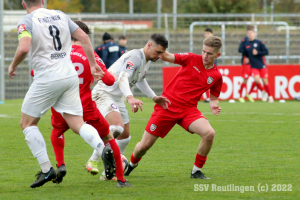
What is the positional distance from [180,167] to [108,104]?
3.93 ft

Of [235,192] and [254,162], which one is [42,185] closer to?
[235,192]

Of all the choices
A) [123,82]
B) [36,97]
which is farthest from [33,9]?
[123,82]

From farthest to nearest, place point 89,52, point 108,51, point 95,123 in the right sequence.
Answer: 1. point 108,51
2. point 95,123
3. point 89,52

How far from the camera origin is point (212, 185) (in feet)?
16.0

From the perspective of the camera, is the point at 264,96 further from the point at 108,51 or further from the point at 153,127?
the point at 153,127

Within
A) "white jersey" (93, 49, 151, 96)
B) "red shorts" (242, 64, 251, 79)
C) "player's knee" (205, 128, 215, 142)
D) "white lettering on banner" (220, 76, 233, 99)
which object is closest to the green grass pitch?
"player's knee" (205, 128, 215, 142)

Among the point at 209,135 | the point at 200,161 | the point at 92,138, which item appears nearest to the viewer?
the point at 92,138

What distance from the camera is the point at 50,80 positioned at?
4527mm

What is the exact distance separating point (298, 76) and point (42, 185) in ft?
42.1

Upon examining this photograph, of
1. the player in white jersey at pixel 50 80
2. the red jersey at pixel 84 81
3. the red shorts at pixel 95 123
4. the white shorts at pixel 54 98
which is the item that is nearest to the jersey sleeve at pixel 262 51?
the red jersey at pixel 84 81

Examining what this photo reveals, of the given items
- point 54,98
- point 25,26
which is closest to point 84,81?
point 54,98

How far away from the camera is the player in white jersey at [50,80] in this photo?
176 inches

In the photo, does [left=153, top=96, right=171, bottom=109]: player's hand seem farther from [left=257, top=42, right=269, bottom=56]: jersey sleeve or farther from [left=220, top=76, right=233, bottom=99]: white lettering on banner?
[left=220, top=76, right=233, bottom=99]: white lettering on banner

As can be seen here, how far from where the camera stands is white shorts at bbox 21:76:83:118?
179 inches
